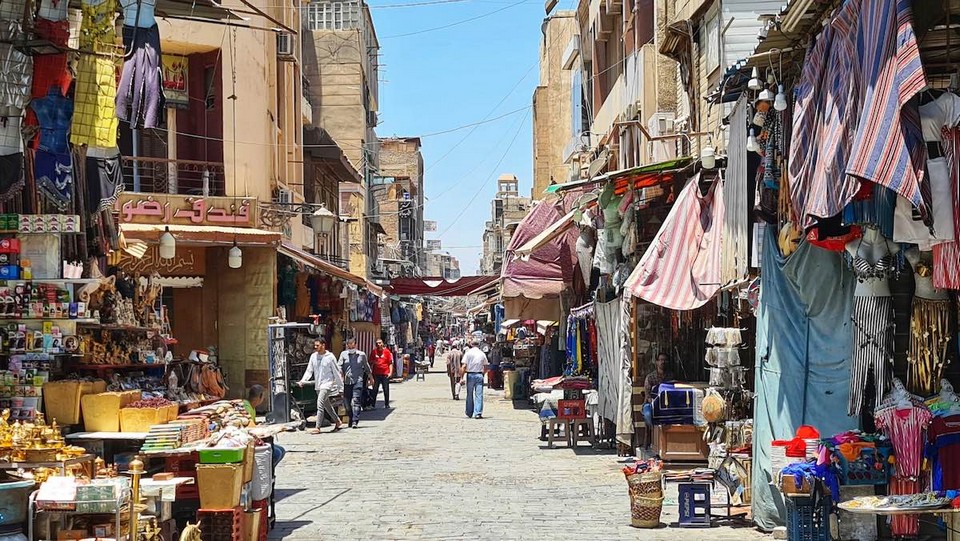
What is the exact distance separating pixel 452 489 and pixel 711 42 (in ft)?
24.4

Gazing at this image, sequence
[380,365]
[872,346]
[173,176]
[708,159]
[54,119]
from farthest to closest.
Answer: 1. [380,365]
2. [173,176]
3. [708,159]
4. [54,119]
5. [872,346]

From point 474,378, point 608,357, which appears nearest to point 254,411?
point 608,357

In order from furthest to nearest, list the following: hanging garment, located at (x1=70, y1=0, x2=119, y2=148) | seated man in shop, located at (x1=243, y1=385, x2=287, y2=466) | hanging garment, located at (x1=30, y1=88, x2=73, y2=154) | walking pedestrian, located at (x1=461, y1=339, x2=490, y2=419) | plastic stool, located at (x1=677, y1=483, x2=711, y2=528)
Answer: walking pedestrian, located at (x1=461, y1=339, x2=490, y2=419) → seated man in shop, located at (x1=243, y1=385, x2=287, y2=466) → plastic stool, located at (x1=677, y1=483, x2=711, y2=528) → hanging garment, located at (x1=70, y1=0, x2=119, y2=148) → hanging garment, located at (x1=30, y1=88, x2=73, y2=154)

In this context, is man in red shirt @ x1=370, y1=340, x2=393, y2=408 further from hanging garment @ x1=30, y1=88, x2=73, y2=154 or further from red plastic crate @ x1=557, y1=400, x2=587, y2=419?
hanging garment @ x1=30, y1=88, x2=73, y2=154

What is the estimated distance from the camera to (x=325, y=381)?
21938 millimetres

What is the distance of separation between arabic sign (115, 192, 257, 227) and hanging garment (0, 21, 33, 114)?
10294 millimetres

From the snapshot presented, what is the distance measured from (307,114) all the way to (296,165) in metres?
7.10

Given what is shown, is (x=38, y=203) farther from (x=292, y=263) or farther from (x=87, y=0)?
(x=292, y=263)

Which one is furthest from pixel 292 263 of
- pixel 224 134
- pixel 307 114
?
pixel 307 114

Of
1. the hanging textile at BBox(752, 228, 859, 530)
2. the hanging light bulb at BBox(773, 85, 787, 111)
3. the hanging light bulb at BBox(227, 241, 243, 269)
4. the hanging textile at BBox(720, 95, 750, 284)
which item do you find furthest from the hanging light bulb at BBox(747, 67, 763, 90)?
the hanging light bulb at BBox(227, 241, 243, 269)

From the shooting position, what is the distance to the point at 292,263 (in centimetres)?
2470

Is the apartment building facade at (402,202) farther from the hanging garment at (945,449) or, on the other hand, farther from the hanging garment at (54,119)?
the hanging garment at (945,449)

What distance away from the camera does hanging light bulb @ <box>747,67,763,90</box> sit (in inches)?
377

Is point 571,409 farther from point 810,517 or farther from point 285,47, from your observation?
point 285,47
